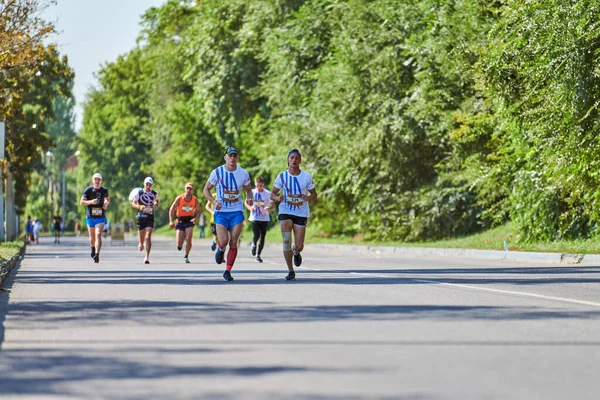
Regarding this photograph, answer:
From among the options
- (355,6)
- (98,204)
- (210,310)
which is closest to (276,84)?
(355,6)

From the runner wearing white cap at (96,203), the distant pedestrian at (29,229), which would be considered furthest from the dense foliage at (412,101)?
the distant pedestrian at (29,229)

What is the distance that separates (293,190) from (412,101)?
21.5m

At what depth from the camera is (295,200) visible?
1903 cm

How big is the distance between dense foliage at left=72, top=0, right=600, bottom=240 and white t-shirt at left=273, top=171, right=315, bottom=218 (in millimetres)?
9586

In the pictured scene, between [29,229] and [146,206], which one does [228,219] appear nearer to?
[146,206]

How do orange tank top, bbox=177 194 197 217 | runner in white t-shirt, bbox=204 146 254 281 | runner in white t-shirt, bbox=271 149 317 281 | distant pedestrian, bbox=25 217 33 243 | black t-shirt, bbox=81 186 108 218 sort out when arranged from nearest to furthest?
runner in white t-shirt, bbox=204 146 254 281, runner in white t-shirt, bbox=271 149 317 281, black t-shirt, bbox=81 186 108 218, orange tank top, bbox=177 194 197 217, distant pedestrian, bbox=25 217 33 243

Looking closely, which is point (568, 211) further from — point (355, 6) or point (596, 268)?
point (355, 6)

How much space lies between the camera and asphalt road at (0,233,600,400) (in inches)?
294

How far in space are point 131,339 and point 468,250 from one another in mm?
23386

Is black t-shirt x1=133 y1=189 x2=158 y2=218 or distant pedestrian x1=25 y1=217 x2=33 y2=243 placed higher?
black t-shirt x1=133 y1=189 x2=158 y2=218

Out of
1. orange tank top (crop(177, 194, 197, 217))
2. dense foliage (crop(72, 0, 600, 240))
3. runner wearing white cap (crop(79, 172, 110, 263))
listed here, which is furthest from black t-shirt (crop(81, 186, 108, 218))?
dense foliage (crop(72, 0, 600, 240))

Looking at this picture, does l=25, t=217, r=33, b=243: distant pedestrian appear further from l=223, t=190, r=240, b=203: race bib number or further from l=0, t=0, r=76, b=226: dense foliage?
l=223, t=190, r=240, b=203: race bib number

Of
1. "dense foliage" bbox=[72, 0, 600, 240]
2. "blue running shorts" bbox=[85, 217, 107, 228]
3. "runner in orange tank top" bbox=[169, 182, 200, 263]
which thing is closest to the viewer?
"blue running shorts" bbox=[85, 217, 107, 228]

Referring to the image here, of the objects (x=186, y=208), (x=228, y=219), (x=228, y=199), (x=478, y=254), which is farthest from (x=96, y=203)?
(x=478, y=254)
